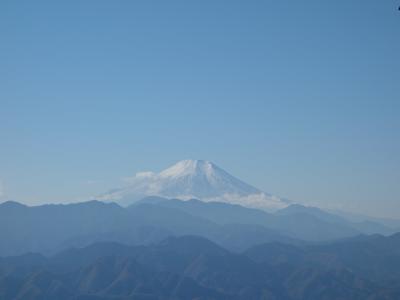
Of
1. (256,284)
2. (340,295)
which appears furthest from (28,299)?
(340,295)

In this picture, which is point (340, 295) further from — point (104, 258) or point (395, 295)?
point (104, 258)

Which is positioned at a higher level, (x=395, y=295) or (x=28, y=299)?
(x=395, y=295)

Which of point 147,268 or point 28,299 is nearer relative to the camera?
point 28,299

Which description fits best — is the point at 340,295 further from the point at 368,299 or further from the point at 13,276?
the point at 13,276

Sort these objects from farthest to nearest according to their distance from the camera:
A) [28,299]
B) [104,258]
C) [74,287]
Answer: [104,258], [74,287], [28,299]

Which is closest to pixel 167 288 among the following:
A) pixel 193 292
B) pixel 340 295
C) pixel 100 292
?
pixel 193 292

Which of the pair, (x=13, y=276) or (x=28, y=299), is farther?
(x=13, y=276)

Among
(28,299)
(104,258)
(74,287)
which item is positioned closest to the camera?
(28,299)

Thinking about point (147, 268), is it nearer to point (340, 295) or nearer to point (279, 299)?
point (279, 299)
